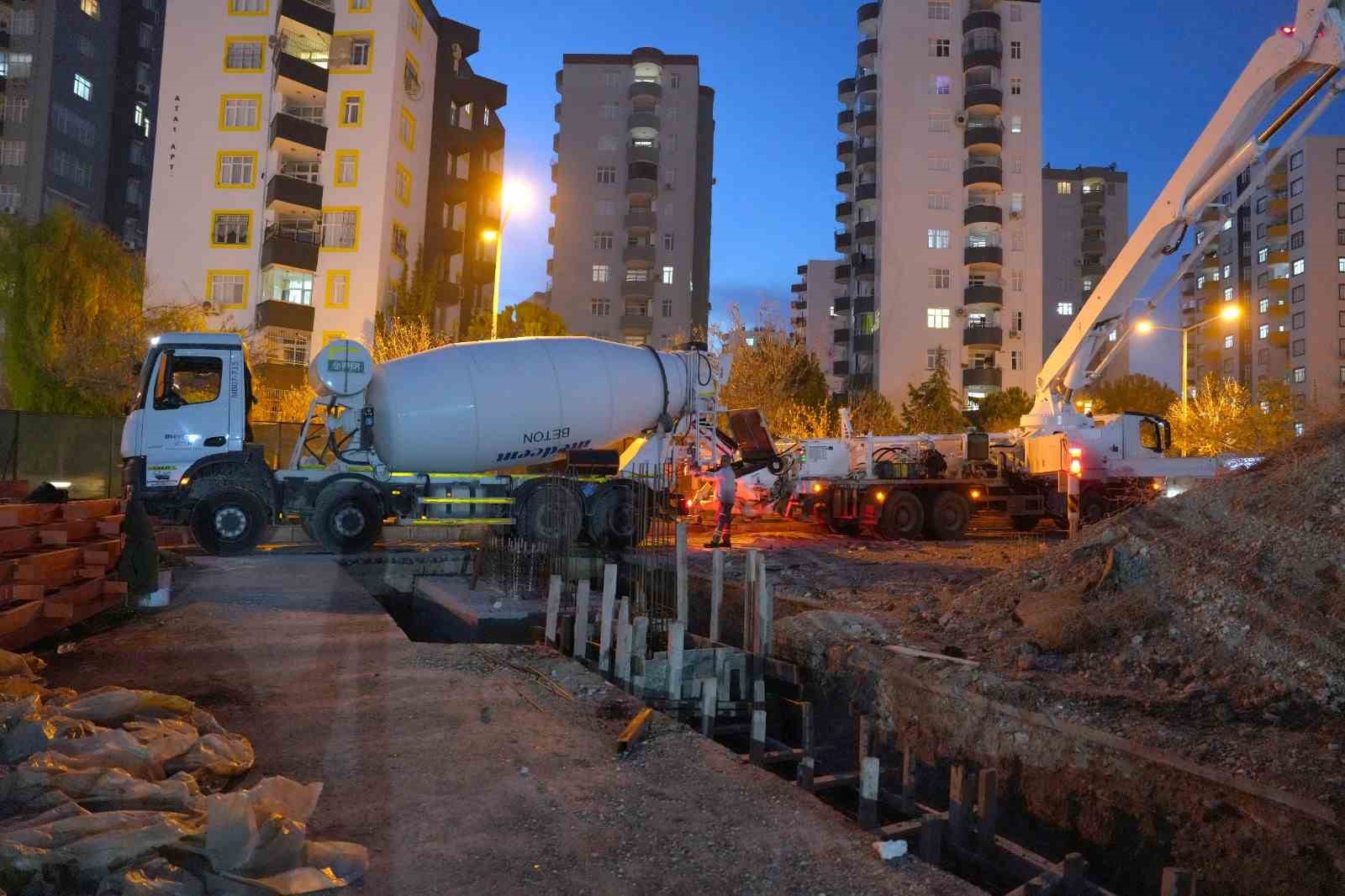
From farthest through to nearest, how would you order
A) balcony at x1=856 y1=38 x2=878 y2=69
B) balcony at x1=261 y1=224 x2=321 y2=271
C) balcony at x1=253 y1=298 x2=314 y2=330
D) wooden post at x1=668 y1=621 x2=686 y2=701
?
balcony at x1=856 y1=38 x2=878 y2=69, balcony at x1=261 y1=224 x2=321 y2=271, balcony at x1=253 y1=298 x2=314 y2=330, wooden post at x1=668 y1=621 x2=686 y2=701

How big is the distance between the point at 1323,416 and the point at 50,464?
2312cm

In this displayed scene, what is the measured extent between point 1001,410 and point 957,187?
1544 cm

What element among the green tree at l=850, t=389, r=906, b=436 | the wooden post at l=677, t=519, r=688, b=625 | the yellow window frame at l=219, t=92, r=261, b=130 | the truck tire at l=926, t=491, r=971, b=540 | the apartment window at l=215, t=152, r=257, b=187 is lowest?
the wooden post at l=677, t=519, r=688, b=625

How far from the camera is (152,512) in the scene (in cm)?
1326

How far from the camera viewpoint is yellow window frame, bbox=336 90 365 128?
119 feet

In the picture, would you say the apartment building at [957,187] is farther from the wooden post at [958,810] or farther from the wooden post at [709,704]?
the wooden post at [958,810]

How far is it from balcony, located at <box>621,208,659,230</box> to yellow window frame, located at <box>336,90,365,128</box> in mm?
23427

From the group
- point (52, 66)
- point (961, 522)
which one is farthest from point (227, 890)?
point (52, 66)

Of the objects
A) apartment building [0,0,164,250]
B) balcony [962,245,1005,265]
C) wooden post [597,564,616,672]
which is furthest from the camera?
balcony [962,245,1005,265]

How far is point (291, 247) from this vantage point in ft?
113

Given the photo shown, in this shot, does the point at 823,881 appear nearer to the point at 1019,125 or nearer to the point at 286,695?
the point at 286,695

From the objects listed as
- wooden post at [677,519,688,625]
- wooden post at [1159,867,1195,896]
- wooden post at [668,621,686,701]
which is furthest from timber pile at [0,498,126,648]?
wooden post at [1159,867,1195,896]

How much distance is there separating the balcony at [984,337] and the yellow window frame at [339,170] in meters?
32.2

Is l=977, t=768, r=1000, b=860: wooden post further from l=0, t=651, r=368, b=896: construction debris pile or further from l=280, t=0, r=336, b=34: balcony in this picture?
l=280, t=0, r=336, b=34: balcony
